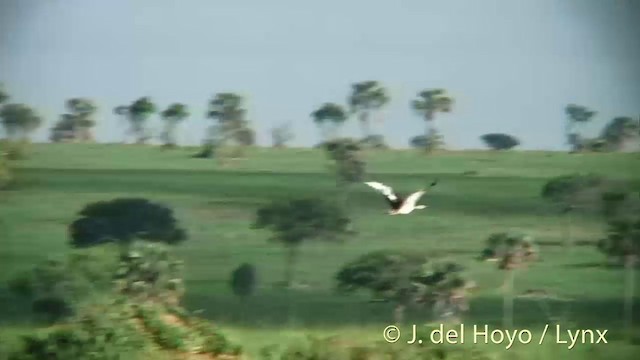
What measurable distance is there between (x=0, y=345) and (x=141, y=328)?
1.49ft

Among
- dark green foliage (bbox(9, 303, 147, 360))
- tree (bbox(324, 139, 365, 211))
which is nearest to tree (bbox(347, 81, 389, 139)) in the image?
tree (bbox(324, 139, 365, 211))

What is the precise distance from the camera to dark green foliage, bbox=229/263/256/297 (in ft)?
11.5

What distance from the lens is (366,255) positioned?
3.54 metres

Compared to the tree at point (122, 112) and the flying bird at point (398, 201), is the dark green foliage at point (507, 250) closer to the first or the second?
the flying bird at point (398, 201)

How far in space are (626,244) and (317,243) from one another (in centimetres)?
104

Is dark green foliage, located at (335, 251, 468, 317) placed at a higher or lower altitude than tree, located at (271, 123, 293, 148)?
lower

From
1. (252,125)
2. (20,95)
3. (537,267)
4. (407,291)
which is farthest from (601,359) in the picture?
(20,95)

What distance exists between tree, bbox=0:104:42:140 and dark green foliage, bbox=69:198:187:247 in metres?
0.31

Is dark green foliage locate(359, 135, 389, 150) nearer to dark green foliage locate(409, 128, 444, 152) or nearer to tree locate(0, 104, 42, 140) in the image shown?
dark green foliage locate(409, 128, 444, 152)

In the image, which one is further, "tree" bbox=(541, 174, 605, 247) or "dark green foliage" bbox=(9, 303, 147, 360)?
"tree" bbox=(541, 174, 605, 247)

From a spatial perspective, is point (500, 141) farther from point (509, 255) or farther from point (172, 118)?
point (172, 118)

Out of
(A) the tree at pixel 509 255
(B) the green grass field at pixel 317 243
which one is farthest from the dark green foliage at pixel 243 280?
(A) the tree at pixel 509 255

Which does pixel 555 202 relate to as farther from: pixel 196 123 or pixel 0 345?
pixel 0 345

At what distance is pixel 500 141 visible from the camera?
3.59 metres
